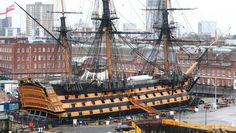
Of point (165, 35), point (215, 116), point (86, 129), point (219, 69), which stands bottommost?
point (86, 129)

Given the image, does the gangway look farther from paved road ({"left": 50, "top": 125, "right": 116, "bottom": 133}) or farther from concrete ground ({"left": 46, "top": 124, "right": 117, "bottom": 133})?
paved road ({"left": 50, "top": 125, "right": 116, "bottom": 133})

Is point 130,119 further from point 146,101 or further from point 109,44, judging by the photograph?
point 109,44

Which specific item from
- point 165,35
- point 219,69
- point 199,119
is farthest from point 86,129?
point 219,69

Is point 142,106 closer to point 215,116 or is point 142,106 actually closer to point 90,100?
point 90,100

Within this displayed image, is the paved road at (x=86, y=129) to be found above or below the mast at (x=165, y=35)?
below

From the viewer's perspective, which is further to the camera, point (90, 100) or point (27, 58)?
point (27, 58)

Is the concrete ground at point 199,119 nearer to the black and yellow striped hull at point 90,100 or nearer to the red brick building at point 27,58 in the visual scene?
the black and yellow striped hull at point 90,100

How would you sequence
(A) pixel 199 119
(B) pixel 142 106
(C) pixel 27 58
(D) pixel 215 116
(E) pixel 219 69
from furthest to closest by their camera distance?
(C) pixel 27 58, (E) pixel 219 69, (B) pixel 142 106, (D) pixel 215 116, (A) pixel 199 119

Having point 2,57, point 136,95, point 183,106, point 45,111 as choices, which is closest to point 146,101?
point 136,95

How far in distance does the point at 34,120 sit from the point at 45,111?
1778mm

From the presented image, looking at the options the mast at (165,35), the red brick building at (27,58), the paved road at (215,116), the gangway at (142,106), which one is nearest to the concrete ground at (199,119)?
the paved road at (215,116)

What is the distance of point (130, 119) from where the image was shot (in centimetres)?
5397

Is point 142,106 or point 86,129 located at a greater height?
point 142,106

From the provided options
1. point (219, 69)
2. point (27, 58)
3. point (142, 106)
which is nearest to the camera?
point (142, 106)
